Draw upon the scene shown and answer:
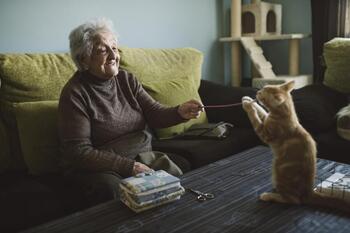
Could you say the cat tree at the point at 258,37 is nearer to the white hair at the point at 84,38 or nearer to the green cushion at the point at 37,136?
the white hair at the point at 84,38

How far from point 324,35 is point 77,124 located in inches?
83.6

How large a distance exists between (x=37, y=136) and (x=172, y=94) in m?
0.81

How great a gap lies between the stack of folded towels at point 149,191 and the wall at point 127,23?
4.03 ft

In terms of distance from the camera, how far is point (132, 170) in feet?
4.69

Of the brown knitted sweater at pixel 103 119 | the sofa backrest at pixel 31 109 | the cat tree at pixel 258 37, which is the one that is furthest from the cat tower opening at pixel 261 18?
the sofa backrest at pixel 31 109

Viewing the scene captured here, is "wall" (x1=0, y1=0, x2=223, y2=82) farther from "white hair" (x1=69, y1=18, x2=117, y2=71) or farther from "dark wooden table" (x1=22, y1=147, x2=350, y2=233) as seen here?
"dark wooden table" (x1=22, y1=147, x2=350, y2=233)

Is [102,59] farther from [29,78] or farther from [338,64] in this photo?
[338,64]

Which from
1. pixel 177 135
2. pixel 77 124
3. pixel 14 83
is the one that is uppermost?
pixel 14 83

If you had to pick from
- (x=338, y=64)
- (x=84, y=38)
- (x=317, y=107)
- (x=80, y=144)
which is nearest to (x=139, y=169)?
(x=80, y=144)

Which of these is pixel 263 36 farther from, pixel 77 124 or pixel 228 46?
pixel 77 124

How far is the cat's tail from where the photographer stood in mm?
1062

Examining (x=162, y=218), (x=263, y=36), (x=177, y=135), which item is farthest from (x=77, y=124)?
(x=263, y=36)

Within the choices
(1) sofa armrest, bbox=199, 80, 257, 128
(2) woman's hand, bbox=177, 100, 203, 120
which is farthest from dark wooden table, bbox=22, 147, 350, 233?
(1) sofa armrest, bbox=199, 80, 257, 128

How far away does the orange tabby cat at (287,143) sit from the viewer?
3.35ft
